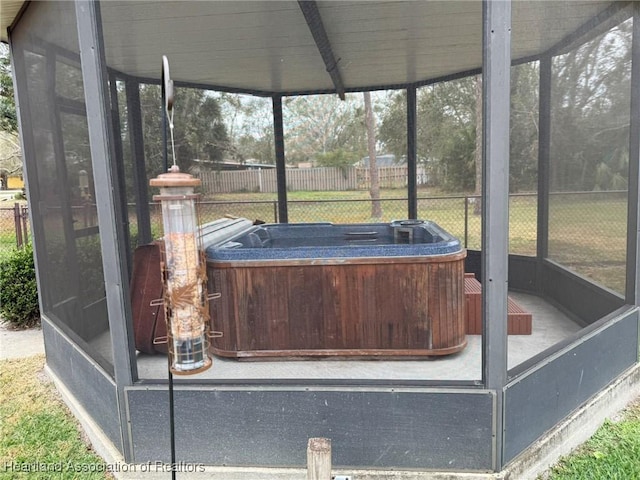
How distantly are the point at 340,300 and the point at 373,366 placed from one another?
1.37ft

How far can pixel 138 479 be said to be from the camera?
2.22 metres

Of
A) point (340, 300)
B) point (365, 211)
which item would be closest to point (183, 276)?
point (340, 300)

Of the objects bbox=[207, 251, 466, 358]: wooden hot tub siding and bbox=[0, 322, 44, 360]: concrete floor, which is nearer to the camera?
bbox=[207, 251, 466, 358]: wooden hot tub siding

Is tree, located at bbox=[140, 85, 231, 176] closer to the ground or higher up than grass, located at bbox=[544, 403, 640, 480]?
higher up

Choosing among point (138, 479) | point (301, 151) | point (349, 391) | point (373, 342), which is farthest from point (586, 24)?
point (301, 151)

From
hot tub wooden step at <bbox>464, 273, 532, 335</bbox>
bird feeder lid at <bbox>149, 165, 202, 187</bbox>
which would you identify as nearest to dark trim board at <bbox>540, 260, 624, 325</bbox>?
hot tub wooden step at <bbox>464, 273, 532, 335</bbox>

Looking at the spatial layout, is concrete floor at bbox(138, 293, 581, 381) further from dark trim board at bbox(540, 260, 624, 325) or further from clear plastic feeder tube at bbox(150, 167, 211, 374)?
clear plastic feeder tube at bbox(150, 167, 211, 374)

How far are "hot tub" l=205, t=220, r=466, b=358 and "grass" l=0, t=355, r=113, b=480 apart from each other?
0.92 meters

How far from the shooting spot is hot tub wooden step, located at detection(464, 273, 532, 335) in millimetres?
2855

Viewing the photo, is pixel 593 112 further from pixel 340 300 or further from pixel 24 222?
pixel 24 222

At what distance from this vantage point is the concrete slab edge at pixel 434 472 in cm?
210

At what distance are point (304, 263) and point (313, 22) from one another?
59.6 inches

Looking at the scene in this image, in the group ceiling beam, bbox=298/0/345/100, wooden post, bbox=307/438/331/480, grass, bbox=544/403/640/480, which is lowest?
grass, bbox=544/403/640/480

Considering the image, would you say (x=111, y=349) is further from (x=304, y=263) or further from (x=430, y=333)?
(x=430, y=333)
